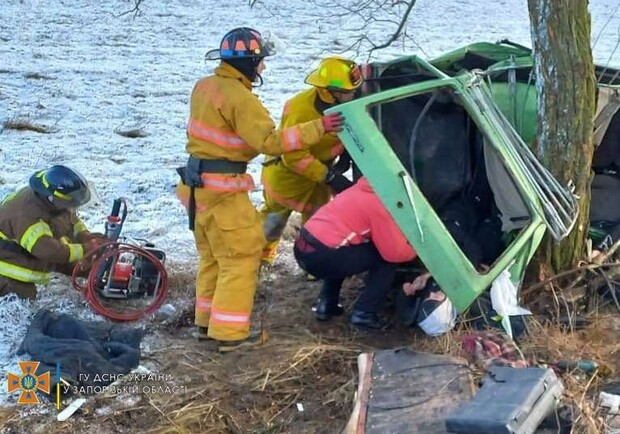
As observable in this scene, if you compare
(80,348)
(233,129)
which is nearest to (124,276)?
(80,348)

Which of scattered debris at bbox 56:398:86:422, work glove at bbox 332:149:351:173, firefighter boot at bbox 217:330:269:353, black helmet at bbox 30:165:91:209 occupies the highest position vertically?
work glove at bbox 332:149:351:173

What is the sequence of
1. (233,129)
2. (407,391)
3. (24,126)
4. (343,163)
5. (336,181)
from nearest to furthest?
(407,391) → (233,129) → (336,181) → (343,163) → (24,126)

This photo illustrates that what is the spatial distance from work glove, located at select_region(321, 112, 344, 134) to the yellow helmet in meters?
1.13

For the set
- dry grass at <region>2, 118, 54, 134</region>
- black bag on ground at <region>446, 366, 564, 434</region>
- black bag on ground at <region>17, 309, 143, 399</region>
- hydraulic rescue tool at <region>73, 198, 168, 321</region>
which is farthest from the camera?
dry grass at <region>2, 118, 54, 134</region>

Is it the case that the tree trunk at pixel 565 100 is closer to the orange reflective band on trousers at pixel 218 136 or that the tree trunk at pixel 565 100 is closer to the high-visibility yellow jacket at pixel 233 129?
the high-visibility yellow jacket at pixel 233 129

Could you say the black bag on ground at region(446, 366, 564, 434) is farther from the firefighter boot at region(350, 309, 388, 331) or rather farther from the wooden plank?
the firefighter boot at region(350, 309, 388, 331)

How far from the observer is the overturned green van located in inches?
186

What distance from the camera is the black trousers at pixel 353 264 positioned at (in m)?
5.34

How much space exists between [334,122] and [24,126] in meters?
6.20

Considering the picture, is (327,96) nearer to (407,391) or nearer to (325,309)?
(325,309)

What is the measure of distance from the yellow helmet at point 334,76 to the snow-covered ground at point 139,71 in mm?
1699


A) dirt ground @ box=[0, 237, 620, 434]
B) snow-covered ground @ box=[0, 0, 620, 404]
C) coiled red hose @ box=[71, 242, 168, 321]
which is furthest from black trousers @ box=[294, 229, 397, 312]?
snow-covered ground @ box=[0, 0, 620, 404]

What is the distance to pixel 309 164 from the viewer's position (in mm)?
6113

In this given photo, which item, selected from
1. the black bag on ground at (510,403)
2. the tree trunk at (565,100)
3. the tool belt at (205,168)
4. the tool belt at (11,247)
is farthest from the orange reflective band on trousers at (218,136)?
the black bag on ground at (510,403)
